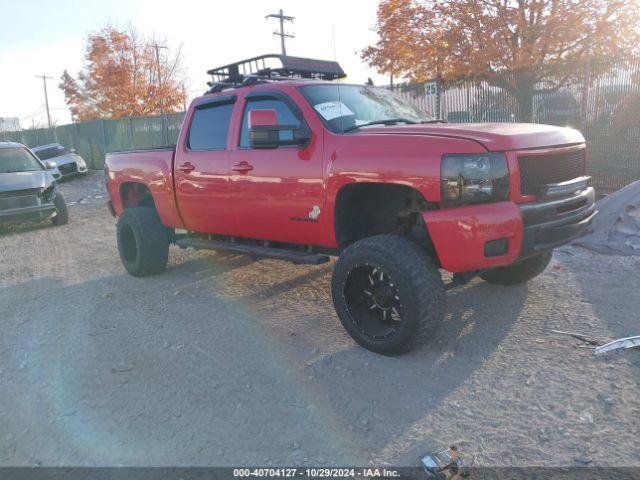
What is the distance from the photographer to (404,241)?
3824 mm

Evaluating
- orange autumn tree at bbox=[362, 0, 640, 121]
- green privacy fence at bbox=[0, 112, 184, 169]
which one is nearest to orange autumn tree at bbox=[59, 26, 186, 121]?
green privacy fence at bbox=[0, 112, 184, 169]

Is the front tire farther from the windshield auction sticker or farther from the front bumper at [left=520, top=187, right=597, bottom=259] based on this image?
the windshield auction sticker

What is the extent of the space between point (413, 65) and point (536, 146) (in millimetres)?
12560

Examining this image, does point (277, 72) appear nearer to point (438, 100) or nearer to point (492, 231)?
point (492, 231)

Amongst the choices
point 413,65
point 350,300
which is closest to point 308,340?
point 350,300

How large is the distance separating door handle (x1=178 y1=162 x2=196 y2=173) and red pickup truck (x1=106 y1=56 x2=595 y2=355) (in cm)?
2

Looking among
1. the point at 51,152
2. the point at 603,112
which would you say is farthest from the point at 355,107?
the point at 51,152

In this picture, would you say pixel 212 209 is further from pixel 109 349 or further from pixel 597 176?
pixel 597 176

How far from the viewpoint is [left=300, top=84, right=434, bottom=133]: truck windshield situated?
4418 mm

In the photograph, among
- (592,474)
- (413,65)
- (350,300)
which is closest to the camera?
(592,474)

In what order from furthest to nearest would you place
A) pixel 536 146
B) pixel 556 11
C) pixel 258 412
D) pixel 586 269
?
pixel 556 11, pixel 586 269, pixel 536 146, pixel 258 412

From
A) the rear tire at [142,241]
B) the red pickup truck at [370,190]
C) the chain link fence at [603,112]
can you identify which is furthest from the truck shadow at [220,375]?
the chain link fence at [603,112]

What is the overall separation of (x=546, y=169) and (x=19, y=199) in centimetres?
918

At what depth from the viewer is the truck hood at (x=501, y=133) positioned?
356 centimetres
